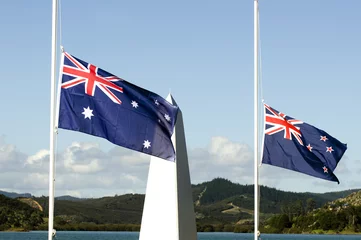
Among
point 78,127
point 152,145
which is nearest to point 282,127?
point 152,145

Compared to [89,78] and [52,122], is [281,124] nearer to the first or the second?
[89,78]

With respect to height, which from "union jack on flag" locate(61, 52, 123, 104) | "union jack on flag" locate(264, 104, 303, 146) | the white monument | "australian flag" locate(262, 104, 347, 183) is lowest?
the white monument

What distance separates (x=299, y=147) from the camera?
2608 cm

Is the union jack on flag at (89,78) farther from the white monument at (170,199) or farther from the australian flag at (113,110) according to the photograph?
the white monument at (170,199)

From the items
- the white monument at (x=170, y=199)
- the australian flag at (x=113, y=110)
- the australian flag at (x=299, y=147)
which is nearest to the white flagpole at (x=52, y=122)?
the australian flag at (x=113, y=110)

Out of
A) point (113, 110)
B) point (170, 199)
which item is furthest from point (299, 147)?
point (113, 110)

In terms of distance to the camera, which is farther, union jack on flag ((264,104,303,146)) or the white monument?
the white monument

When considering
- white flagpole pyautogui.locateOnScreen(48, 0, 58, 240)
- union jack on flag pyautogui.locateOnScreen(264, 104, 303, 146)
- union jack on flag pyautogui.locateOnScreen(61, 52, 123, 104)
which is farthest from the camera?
union jack on flag pyautogui.locateOnScreen(264, 104, 303, 146)

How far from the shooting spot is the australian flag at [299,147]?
25.8 metres

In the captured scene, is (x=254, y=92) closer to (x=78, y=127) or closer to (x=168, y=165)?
(x=168, y=165)

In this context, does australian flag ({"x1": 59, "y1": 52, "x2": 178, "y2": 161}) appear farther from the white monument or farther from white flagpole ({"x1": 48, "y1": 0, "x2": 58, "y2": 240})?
the white monument

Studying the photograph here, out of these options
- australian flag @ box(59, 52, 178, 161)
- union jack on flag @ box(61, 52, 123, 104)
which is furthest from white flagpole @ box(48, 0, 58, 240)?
union jack on flag @ box(61, 52, 123, 104)

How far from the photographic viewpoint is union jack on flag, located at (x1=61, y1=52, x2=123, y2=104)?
68.4 ft

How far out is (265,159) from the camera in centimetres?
2570
